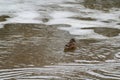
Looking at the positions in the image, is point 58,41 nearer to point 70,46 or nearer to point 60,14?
point 70,46

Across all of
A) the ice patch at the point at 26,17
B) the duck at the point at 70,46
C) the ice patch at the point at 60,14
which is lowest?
the ice patch at the point at 60,14

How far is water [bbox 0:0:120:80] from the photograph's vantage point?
20.2 feet

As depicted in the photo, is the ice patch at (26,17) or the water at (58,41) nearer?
the water at (58,41)

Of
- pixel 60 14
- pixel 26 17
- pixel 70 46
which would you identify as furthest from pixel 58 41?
pixel 60 14

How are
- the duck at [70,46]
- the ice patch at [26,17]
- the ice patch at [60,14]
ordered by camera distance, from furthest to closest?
the ice patch at [60,14]
the ice patch at [26,17]
the duck at [70,46]

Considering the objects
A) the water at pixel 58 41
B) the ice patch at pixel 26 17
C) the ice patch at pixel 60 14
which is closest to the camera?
the water at pixel 58 41

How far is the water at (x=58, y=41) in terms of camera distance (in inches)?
242

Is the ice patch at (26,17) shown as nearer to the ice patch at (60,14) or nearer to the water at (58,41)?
the water at (58,41)

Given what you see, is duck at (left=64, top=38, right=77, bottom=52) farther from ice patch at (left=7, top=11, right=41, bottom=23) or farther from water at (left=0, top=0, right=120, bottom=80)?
ice patch at (left=7, top=11, right=41, bottom=23)

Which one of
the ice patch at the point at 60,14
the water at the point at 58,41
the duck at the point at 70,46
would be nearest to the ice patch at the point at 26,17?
the water at the point at 58,41

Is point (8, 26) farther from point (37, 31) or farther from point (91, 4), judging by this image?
point (91, 4)

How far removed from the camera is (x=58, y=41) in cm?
811

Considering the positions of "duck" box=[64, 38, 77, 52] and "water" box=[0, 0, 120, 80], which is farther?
"duck" box=[64, 38, 77, 52]

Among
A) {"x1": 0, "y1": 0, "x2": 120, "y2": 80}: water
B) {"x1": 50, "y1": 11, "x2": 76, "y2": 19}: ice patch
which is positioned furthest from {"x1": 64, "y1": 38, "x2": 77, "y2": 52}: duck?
{"x1": 50, "y1": 11, "x2": 76, "y2": 19}: ice patch
